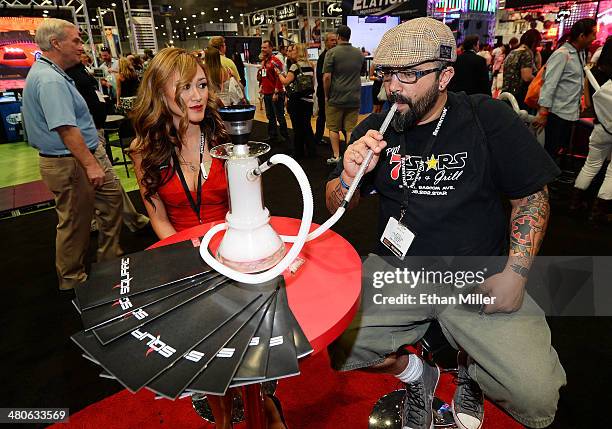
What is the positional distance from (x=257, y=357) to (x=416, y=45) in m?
1.13

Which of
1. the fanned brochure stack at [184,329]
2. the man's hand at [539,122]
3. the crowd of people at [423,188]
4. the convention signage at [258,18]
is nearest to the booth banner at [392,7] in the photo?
the man's hand at [539,122]

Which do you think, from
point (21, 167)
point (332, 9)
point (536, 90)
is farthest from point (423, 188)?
point (332, 9)

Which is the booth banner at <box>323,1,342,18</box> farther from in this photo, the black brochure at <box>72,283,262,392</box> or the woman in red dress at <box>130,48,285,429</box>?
the black brochure at <box>72,283,262,392</box>

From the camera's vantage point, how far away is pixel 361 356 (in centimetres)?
144

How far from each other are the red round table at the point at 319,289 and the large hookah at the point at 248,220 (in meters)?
0.09

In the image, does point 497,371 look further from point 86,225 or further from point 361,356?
point 86,225

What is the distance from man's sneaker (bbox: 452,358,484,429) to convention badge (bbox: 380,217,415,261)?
1.87ft

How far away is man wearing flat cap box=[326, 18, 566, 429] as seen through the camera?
1.32m

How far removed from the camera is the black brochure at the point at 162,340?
0.76 meters

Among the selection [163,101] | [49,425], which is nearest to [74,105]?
[163,101]

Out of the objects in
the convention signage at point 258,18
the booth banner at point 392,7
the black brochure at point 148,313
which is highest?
the convention signage at point 258,18

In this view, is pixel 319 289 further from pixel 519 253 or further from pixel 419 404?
pixel 419 404

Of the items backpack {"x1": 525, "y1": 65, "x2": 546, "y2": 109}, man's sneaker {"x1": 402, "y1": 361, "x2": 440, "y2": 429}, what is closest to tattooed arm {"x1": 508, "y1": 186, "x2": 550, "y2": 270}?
man's sneaker {"x1": 402, "y1": 361, "x2": 440, "y2": 429}

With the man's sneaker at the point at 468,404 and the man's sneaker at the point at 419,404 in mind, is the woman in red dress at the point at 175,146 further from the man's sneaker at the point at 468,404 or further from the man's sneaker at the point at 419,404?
the man's sneaker at the point at 468,404
